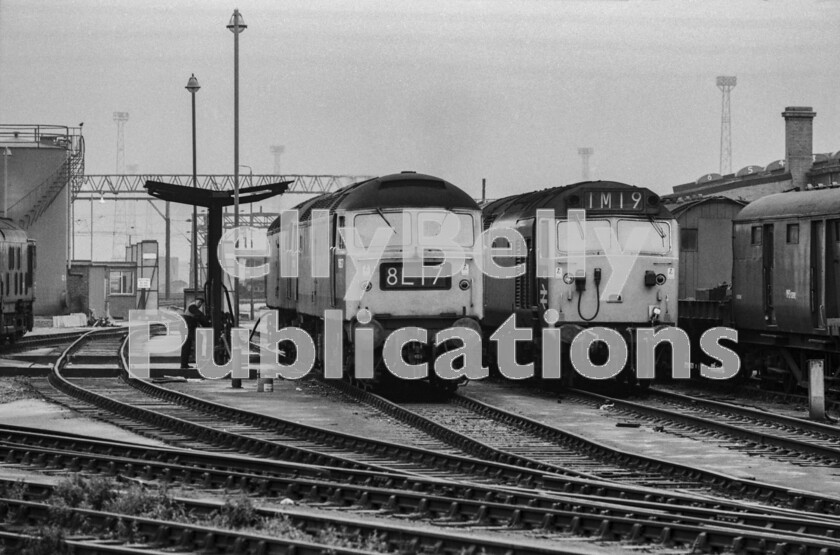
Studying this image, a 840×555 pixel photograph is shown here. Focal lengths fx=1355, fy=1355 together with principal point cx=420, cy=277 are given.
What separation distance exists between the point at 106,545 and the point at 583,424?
35.8 ft

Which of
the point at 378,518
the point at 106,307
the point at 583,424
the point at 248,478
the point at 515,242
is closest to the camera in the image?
the point at 378,518

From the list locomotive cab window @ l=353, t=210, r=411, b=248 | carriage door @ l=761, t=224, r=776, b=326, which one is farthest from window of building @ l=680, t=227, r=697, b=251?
locomotive cab window @ l=353, t=210, r=411, b=248

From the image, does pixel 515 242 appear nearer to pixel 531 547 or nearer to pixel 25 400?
pixel 25 400

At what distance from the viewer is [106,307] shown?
65500 mm

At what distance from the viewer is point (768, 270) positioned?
2378 centimetres

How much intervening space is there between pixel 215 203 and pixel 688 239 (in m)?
10.6

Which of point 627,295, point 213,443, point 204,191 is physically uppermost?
point 204,191

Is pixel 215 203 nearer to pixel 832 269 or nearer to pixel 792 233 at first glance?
pixel 792 233

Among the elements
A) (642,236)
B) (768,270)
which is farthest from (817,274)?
(642,236)

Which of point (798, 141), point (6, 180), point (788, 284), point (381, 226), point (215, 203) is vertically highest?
point (798, 141)

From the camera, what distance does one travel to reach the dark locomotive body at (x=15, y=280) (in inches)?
1465

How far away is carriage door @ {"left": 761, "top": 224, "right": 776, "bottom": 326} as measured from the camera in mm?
23656

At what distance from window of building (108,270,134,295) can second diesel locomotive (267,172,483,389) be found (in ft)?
153

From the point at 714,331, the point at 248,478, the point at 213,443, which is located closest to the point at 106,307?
the point at 714,331
